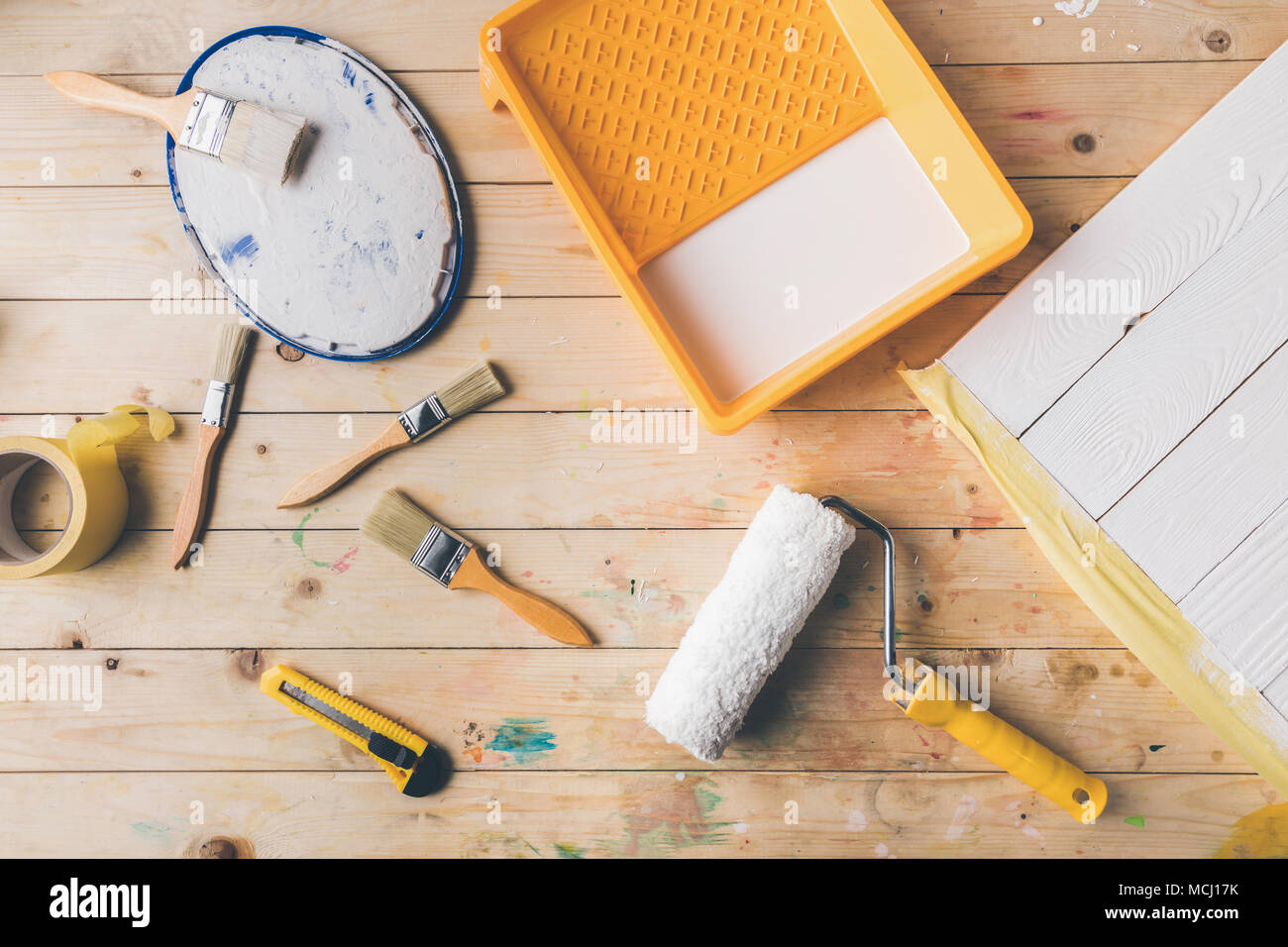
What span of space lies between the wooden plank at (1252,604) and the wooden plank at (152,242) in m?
0.35

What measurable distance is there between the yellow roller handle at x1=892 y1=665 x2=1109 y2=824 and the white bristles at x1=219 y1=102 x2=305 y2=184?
2.48ft

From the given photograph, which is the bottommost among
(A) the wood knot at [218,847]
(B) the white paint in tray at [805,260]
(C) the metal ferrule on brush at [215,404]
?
(A) the wood knot at [218,847]

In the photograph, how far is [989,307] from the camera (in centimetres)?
72

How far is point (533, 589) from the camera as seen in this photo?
728mm

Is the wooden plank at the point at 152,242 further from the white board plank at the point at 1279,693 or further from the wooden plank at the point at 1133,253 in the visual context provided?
the white board plank at the point at 1279,693

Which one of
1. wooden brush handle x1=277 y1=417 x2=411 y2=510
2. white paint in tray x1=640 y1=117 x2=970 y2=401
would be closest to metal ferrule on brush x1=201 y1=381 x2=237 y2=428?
wooden brush handle x1=277 y1=417 x2=411 y2=510

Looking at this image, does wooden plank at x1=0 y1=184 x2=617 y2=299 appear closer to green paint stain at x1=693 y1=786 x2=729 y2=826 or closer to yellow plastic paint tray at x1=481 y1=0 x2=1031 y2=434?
yellow plastic paint tray at x1=481 y1=0 x2=1031 y2=434

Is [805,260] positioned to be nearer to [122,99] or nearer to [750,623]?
[750,623]

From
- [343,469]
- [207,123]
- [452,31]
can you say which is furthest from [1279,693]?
[207,123]

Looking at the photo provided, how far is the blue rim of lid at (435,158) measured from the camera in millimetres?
703

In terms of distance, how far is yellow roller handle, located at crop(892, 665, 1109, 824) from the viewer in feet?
2.16

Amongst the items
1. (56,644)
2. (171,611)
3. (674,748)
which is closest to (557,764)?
(674,748)

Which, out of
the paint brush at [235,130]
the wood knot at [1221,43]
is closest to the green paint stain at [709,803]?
the paint brush at [235,130]

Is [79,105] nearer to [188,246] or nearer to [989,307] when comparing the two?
[188,246]
